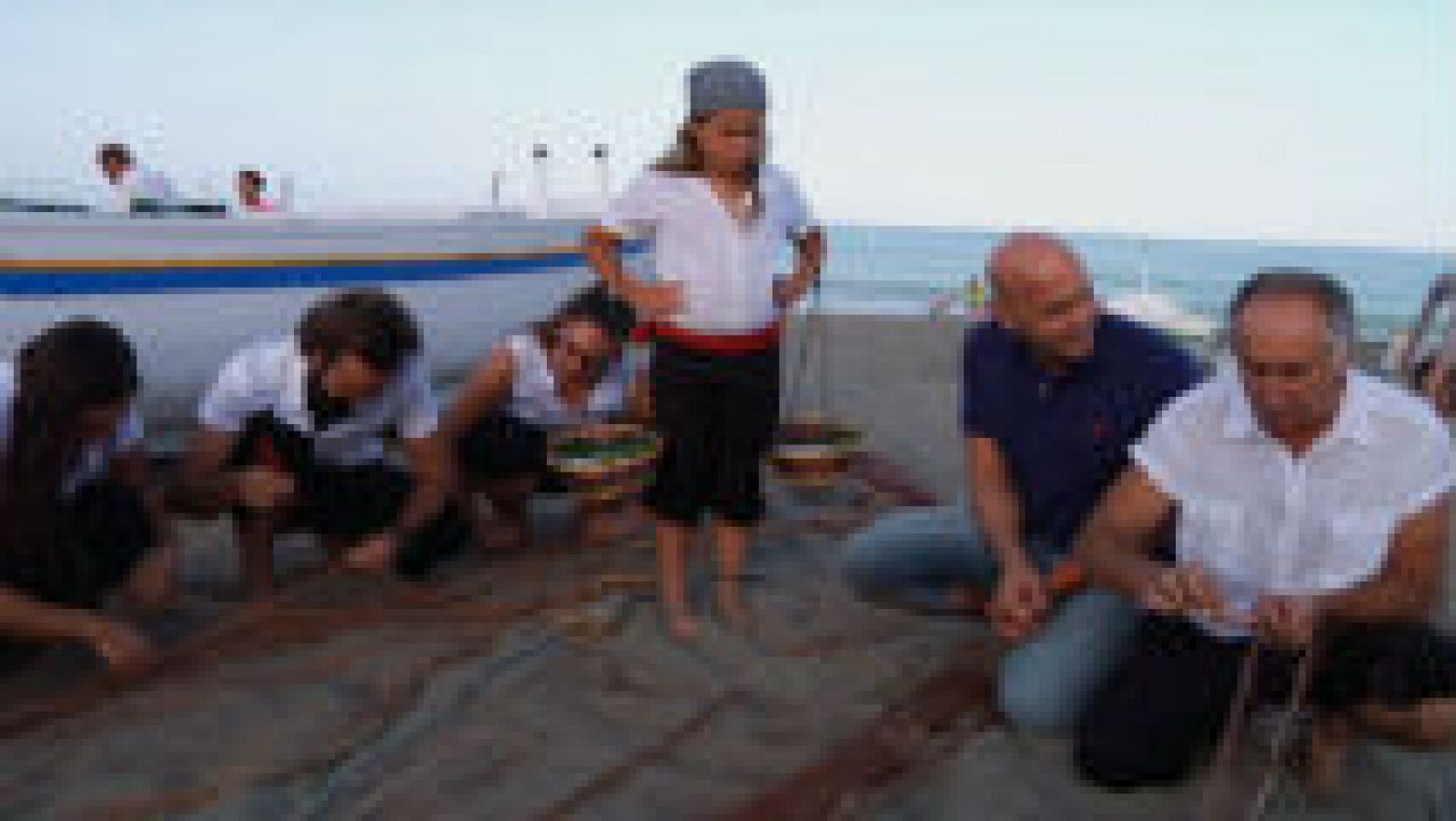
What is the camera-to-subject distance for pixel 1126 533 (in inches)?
94.5

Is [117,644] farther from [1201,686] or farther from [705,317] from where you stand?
[1201,686]

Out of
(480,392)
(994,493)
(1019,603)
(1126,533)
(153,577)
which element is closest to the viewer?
(1126,533)

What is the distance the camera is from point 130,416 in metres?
2.97

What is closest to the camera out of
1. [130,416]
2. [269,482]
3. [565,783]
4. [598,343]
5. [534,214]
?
[565,783]

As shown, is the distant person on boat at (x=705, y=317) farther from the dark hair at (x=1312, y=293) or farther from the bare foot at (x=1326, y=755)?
the bare foot at (x=1326, y=755)

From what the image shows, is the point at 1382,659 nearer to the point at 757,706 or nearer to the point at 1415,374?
the point at 757,706

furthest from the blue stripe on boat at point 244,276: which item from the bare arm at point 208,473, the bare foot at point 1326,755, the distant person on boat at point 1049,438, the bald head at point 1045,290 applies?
the bare foot at point 1326,755


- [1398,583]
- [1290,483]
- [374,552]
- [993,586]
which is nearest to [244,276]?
[374,552]

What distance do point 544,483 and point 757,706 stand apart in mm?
1427

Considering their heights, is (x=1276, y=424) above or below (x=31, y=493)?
above

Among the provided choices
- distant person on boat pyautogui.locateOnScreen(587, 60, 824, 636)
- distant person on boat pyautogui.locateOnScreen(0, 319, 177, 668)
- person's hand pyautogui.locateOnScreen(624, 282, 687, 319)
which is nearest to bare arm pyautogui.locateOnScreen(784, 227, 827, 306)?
distant person on boat pyautogui.locateOnScreen(587, 60, 824, 636)

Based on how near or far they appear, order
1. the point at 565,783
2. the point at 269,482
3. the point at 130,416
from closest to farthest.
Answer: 1. the point at 565,783
2. the point at 130,416
3. the point at 269,482

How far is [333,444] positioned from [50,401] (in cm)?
92

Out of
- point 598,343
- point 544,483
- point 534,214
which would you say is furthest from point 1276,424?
point 534,214
